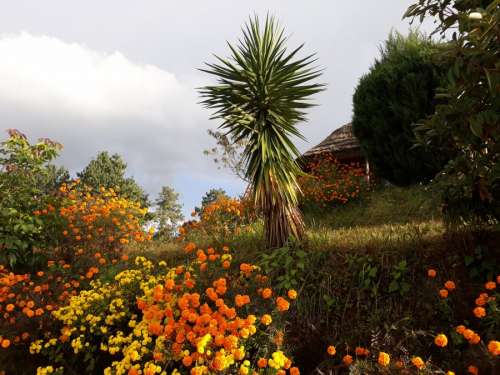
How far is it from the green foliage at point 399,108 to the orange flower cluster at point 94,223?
657cm

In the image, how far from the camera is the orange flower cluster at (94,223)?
8.48 m

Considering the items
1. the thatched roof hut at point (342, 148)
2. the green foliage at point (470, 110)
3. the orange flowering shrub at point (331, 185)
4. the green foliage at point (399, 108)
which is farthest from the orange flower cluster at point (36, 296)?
the thatched roof hut at point (342, 148)

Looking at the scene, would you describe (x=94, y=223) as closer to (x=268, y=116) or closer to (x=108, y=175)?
(x=268, y=116)

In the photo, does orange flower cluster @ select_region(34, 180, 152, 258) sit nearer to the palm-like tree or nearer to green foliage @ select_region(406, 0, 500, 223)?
the palm-like tree

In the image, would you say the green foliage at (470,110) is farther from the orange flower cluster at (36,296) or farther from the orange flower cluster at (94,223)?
the orange flower cluster at (94,223)

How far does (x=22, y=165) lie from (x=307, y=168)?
10.3 metres

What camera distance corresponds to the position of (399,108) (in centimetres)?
1098

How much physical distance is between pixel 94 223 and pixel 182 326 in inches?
223

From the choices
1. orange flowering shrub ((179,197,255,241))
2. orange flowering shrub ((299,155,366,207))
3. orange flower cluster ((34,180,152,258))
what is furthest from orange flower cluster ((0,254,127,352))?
orange flowering shrub ((299,155,366,207))

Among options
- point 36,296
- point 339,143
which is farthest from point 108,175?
point 36,296

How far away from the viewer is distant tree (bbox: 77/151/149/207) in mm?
35031

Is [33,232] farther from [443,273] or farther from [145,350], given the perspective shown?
[443,273]

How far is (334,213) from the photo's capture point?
472 inches

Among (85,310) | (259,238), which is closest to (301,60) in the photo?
(259,238)
